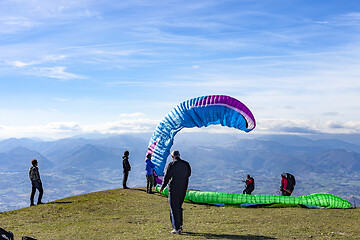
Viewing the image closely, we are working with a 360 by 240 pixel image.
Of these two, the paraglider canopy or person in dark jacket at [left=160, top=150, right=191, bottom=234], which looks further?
the paraglider canopy

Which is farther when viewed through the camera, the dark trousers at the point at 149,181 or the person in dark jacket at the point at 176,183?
the dark trousers at the point at 149,181

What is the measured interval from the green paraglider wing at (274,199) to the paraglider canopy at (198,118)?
473cm

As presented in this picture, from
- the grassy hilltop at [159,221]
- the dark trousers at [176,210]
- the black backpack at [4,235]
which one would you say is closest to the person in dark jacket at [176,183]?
the dark trousers at [176,210]

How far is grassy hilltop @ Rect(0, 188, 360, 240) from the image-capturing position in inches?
559

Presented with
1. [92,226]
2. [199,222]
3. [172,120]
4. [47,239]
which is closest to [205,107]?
[172,120]

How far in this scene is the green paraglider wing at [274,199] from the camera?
21469mm

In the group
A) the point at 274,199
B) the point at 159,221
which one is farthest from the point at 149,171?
the point at 274,199

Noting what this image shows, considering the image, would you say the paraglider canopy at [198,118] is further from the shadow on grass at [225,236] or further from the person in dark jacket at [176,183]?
the shadow on grass at [225,236]

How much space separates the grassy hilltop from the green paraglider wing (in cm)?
89

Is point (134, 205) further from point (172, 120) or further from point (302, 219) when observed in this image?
point (302, 219)

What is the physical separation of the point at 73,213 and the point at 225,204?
9.41 m

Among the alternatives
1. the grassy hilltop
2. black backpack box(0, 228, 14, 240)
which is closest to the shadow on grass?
the grassy hilltop

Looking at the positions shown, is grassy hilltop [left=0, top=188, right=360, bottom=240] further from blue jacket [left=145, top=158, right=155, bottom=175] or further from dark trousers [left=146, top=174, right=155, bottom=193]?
blue jacket [left=145, top=158, right=155, bottom=175]

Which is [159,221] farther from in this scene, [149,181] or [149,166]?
[149,166]
